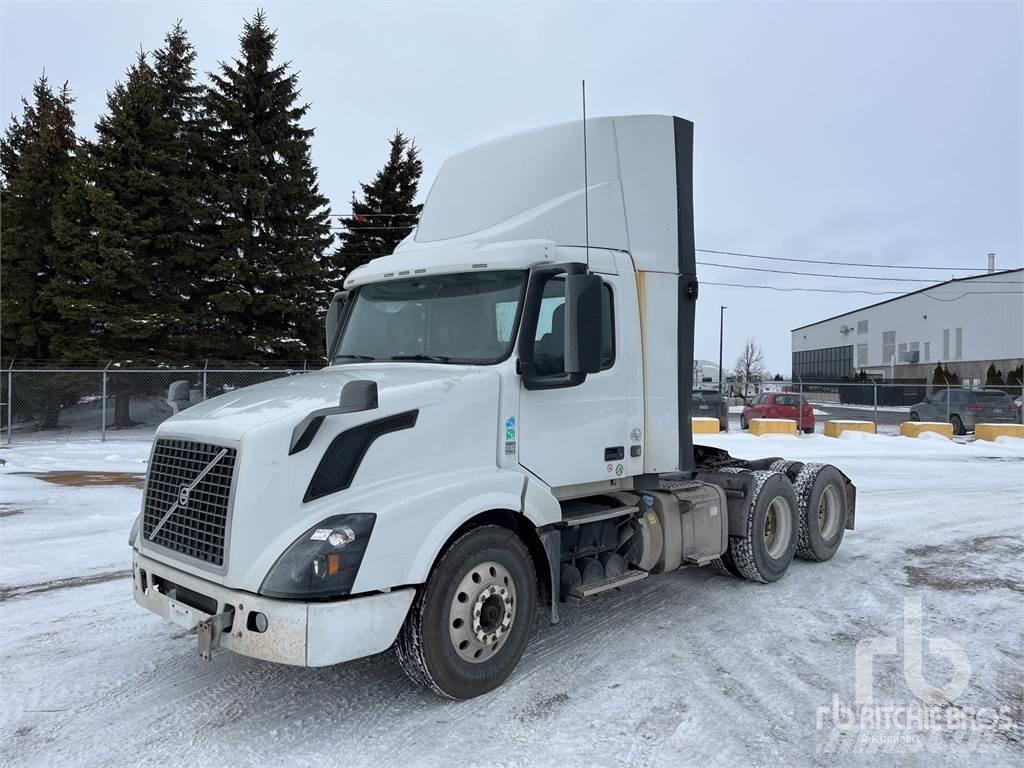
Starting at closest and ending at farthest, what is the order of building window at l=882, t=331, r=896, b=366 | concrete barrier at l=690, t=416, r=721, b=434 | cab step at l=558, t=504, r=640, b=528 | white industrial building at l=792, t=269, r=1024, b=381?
cab step at l=558, t=504, r=640, b=528 → concrete barrier at l=690, t=416, r=721, b=434 → white industrial building at l=792, t=269, r=1024, b=381 → building window at l=882, t=331, r=896, b=366

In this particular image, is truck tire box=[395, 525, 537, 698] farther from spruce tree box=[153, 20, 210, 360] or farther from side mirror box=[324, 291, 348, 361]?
spruce tree box=[153, 20, 210, 360]

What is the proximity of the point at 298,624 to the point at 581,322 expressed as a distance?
221cm

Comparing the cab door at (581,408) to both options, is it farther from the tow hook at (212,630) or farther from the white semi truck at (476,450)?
the tow hook at (212,630)

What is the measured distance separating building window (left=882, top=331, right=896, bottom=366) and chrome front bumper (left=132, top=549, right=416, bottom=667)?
221 ft

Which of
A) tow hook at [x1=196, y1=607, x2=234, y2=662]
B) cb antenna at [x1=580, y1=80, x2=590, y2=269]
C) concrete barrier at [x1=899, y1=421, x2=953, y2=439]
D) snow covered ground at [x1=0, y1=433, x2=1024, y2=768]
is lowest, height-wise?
snow covered ground at [x1=0, y1=433, x2=1024, y2=768]

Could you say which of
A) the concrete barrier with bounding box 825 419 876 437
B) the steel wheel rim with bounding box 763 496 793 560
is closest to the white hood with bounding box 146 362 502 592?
the steel wheel rim with bounding box 763 496 793 560

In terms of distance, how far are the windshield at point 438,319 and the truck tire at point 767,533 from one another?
3.18 m

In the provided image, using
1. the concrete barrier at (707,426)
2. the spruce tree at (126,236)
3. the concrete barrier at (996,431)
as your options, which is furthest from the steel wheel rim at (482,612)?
the concrete barrier at (996,431)

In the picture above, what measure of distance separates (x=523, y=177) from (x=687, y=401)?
2.16 metres

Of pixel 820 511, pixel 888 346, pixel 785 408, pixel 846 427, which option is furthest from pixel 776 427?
pixel 888 346

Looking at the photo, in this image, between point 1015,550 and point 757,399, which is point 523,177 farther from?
point 757,399

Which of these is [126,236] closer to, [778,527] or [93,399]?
[93,399]

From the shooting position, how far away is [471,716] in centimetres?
386

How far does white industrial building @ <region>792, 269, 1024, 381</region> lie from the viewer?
4912 centimetres
